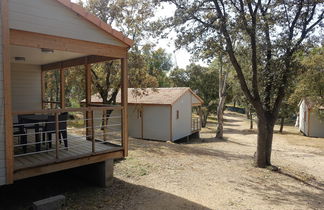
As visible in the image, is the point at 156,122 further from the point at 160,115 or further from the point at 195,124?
Result: the point at 195,124

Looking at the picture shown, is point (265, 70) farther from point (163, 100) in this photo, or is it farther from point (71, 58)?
point (163, 100)

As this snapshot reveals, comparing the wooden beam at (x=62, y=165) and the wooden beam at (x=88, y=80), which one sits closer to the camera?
the wooden beam at (x=62, y=165)

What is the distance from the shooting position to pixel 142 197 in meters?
6.22

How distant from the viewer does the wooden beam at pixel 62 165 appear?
16.5 feet

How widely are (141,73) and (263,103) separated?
802 centimetres

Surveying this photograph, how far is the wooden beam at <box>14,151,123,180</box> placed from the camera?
5.04 meters

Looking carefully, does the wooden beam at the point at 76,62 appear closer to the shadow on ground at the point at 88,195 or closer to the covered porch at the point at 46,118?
the covered porch at the point at 46,118

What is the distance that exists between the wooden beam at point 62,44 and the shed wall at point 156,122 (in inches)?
495

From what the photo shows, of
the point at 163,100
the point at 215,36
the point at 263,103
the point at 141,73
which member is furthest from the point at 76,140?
the point at 163,100

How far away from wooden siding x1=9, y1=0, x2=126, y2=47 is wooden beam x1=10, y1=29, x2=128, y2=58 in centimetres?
9

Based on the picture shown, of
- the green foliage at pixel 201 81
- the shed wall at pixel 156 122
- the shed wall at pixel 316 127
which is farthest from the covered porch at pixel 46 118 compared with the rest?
the green foliage at pixel 201 81

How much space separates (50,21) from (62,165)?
3.11 metres

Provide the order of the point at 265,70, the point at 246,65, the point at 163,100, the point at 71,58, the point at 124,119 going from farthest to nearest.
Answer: the point at 163,100 → the point at 246,65 → the point at 265,70 → the point at 71,58 → the point at 124,119

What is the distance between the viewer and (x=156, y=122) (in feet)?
63.4
